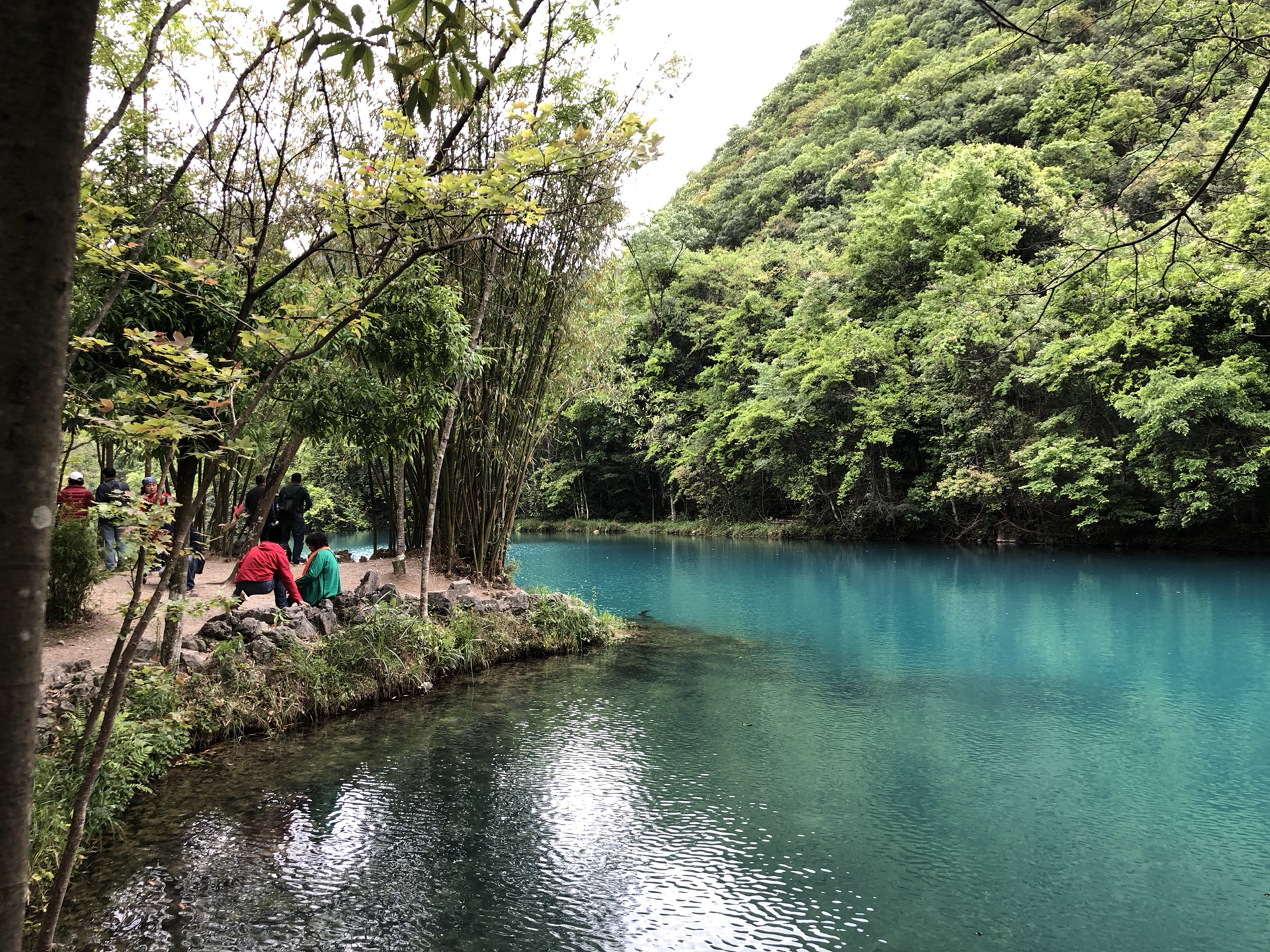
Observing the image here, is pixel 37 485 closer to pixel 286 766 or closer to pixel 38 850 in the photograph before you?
pixel 38 850

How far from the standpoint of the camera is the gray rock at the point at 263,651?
6184 millimetres

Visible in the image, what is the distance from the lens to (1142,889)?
3.90 metres

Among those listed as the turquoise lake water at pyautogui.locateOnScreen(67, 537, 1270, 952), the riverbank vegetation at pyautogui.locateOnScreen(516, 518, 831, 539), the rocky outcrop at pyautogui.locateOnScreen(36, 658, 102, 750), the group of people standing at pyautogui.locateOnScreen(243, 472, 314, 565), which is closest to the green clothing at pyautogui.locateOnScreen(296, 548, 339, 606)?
the turquoise lake water at pyautogui.locateOnScreen(67, 537, 1270, 952)

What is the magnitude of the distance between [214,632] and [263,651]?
42 cm

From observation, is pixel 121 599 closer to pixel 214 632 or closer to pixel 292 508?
pixel 214 632

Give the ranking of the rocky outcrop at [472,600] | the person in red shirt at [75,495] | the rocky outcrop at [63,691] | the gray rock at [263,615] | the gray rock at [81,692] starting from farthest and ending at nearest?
the rocky outcrop at [472,600]
the person in red shirt at [75,495]
the gray rock at [263,615]
the gray rock at [81,692]
the rocky outcrop at [63,691]

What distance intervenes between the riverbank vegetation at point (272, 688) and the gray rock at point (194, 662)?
0.07m

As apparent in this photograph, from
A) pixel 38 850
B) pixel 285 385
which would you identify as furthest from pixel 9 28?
pixel 285 385

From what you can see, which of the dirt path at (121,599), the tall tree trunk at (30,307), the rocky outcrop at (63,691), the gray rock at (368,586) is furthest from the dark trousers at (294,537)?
the tall tree trunk at (30,307)

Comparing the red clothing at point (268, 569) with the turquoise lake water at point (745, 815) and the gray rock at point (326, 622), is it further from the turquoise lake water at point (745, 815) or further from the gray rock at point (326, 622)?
the turquoise lake water at point (745, 815)

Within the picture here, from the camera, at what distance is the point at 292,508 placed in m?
9.53

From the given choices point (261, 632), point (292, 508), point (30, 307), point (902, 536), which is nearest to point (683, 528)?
point (902, 536)

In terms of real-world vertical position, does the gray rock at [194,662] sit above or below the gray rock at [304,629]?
below

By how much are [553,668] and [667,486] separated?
2423 cm
